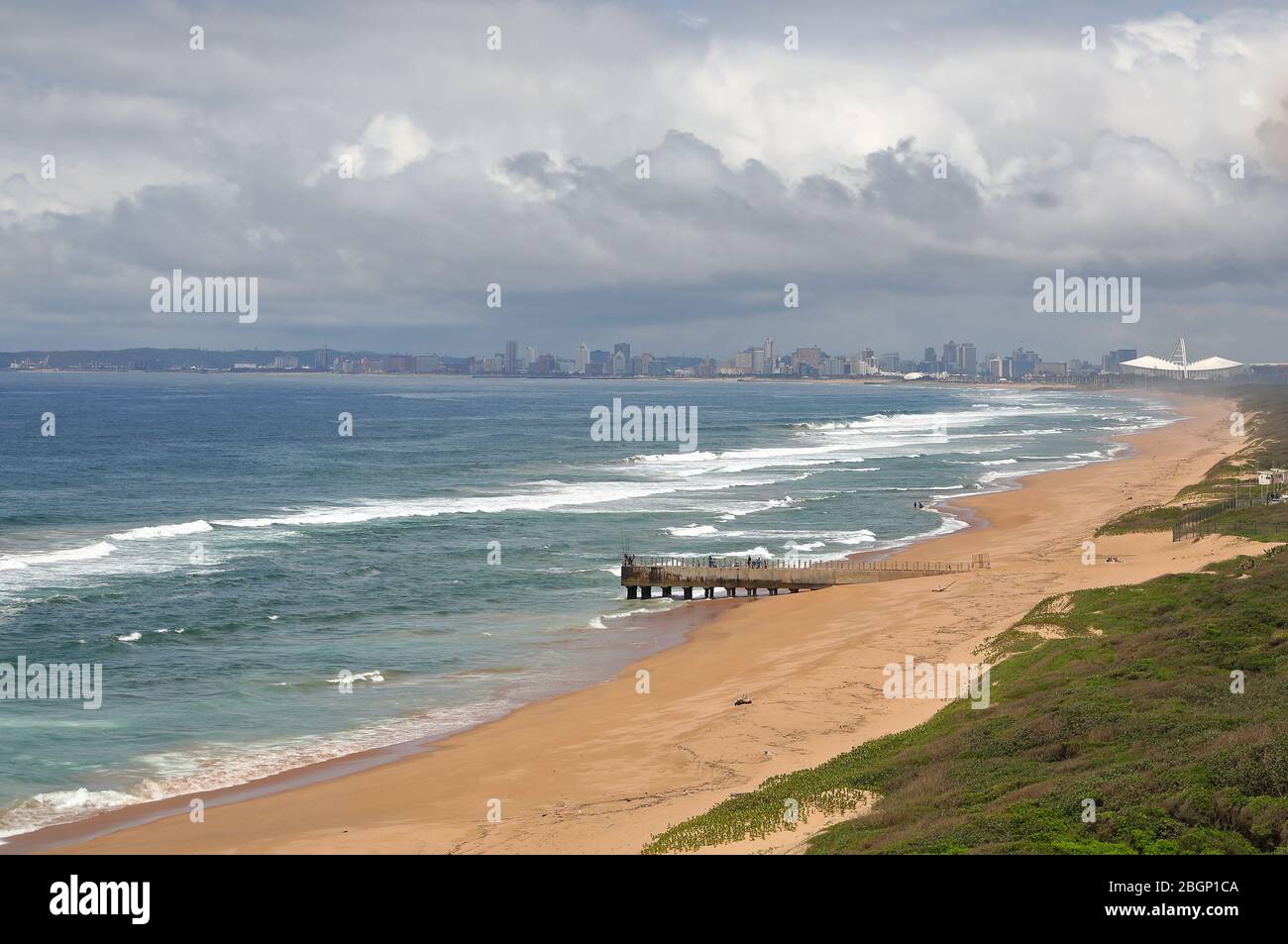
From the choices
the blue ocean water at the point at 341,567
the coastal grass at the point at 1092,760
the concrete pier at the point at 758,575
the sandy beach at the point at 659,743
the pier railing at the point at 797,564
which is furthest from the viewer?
the pier railing at the point at 797,564

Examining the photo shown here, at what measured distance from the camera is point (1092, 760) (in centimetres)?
2125

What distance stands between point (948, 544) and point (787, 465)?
47.3 m

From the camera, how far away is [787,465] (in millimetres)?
109125

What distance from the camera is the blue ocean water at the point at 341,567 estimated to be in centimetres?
3297

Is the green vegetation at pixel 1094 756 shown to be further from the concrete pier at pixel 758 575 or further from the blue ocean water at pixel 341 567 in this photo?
the concrete pier at pixel 758 575

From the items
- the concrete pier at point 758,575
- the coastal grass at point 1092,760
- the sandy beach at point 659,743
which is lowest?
the sandy beach at point 659,743

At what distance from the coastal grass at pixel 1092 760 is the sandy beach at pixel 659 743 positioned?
6.01ft

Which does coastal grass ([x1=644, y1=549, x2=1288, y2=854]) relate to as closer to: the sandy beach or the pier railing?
the sandy beach

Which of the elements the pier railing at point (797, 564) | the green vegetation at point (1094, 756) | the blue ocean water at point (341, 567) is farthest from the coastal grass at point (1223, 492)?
the green vegetation at point (1094, 756)

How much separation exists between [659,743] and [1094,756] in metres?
11.8

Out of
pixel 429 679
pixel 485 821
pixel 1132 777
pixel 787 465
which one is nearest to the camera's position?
pixel 1132 777

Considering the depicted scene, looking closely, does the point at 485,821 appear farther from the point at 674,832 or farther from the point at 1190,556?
the point at 1190,556

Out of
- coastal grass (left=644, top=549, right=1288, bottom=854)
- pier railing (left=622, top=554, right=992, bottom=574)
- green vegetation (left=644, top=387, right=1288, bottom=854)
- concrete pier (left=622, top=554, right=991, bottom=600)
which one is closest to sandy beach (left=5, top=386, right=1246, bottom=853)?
concrete pier (left=622, top=554, right=991, bottom=600)
